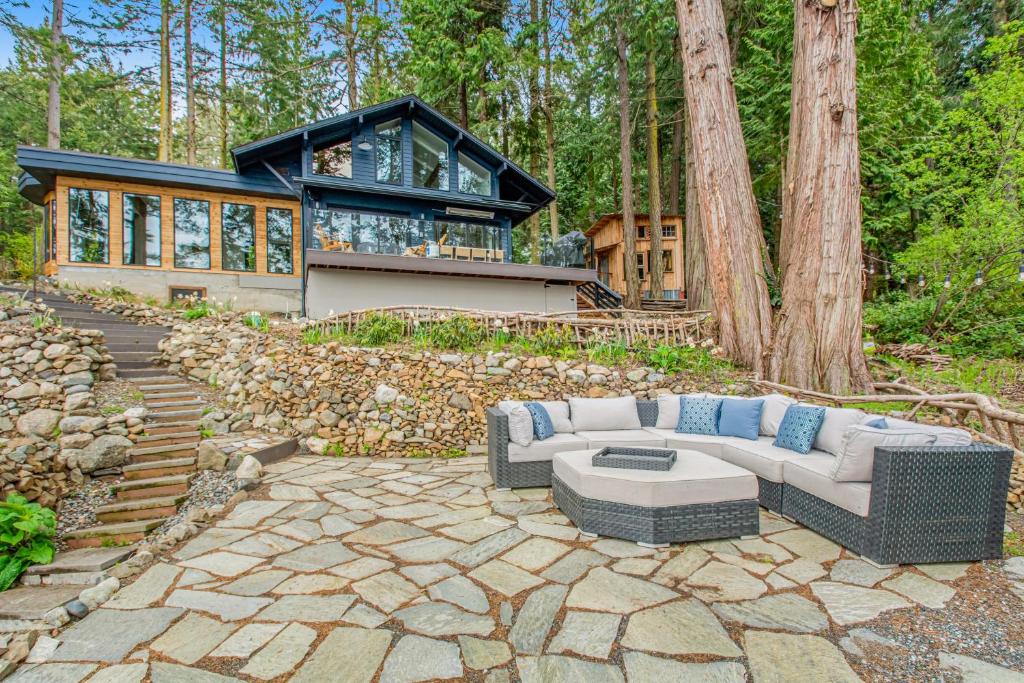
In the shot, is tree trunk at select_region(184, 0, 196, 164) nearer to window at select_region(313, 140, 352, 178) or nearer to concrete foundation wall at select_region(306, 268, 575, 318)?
window at select_region(313, 140, 352, 178)

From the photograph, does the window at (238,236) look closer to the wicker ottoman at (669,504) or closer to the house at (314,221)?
the house at (314,221)

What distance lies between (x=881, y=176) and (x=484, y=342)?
11.1 meters

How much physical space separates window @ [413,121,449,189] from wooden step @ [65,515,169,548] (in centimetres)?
994

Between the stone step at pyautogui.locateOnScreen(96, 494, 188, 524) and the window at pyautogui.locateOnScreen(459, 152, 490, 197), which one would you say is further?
the window at pyautogui.locateOnScreen(459, 152, 490, 197)

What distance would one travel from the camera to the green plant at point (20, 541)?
2889 mm

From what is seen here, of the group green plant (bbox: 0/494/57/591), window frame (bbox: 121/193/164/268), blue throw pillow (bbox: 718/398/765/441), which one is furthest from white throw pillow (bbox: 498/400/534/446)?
window frame (bbox: 121/193/164/268)

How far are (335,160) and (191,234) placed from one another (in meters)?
3.92

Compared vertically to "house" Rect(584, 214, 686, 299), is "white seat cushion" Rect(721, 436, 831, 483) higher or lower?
lower

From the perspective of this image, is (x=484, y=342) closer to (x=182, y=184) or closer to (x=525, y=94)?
(x=182, y=184)

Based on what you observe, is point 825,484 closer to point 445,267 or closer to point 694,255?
point 445,267

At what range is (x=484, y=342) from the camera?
676cm

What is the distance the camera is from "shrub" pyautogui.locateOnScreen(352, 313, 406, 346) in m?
6.68

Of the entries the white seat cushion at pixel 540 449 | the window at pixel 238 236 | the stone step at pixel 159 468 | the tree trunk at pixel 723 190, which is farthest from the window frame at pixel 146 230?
the tree trunk at pixel 723 190

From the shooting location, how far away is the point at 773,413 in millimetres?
4445
